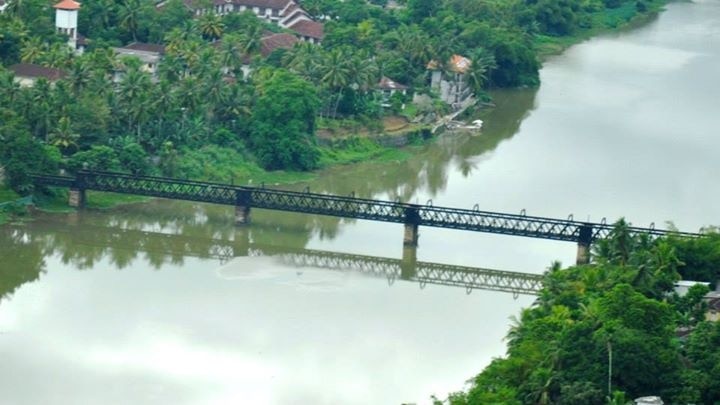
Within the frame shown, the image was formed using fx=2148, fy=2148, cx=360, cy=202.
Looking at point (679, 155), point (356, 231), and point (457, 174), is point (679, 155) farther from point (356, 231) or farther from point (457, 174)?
point (356, 231)

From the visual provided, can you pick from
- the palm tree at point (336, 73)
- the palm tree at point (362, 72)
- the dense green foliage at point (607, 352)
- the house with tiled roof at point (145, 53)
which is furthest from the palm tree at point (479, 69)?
the dense green foliage at point (607, 352)

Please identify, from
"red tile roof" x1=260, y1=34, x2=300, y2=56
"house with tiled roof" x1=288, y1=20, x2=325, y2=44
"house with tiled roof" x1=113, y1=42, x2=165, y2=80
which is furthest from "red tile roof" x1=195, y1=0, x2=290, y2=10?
"house with tiled roof" x1=113, y1=42, x2=165, y2=80

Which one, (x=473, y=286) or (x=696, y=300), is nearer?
(x=696, y=300)

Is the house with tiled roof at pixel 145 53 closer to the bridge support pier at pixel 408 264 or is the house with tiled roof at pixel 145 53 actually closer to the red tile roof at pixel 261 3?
the red tile roof at pixel 261 3

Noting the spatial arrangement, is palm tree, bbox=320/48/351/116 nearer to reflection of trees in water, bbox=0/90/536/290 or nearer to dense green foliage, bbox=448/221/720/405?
reflection of trees in water, bbox=0/90/536/290

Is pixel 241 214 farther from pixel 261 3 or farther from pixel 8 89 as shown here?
pixel 261 3

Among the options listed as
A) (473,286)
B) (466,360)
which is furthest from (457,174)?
(466,360)

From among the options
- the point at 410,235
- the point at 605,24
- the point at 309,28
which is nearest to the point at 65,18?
the point at 309,28
